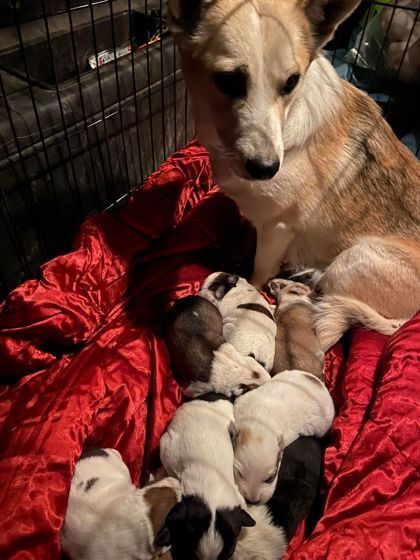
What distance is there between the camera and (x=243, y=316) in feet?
5.58

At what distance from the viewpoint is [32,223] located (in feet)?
6.33

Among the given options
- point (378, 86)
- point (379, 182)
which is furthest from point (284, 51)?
point (378, 86)

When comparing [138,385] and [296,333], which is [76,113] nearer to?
[138,385]

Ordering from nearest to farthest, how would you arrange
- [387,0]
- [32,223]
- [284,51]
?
[284,51] < [32,223] < [387,0]

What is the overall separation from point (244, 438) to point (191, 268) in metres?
0.97

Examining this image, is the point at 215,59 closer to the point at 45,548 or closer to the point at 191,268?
the point at 191,268

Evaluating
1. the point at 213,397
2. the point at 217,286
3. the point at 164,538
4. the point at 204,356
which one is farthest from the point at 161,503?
the point at 217,286

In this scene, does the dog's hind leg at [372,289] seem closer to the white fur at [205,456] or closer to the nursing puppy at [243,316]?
the nursing puppy at [243,316]

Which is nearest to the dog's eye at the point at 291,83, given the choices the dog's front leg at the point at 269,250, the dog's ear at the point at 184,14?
the dog's ear at the point at 184,14

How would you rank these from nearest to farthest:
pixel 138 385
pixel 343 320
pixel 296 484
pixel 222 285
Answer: pixel 296 484 < pixel 138 385 < pixel 343 320 < pixel 222 285

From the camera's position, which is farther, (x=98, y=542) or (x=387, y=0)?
(x=387, y=0)

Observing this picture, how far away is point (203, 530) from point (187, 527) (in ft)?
0.13

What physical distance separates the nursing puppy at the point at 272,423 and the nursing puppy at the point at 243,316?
14 centimetres

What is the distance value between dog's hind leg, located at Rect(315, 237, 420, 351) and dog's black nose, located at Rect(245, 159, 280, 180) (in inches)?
23.7
